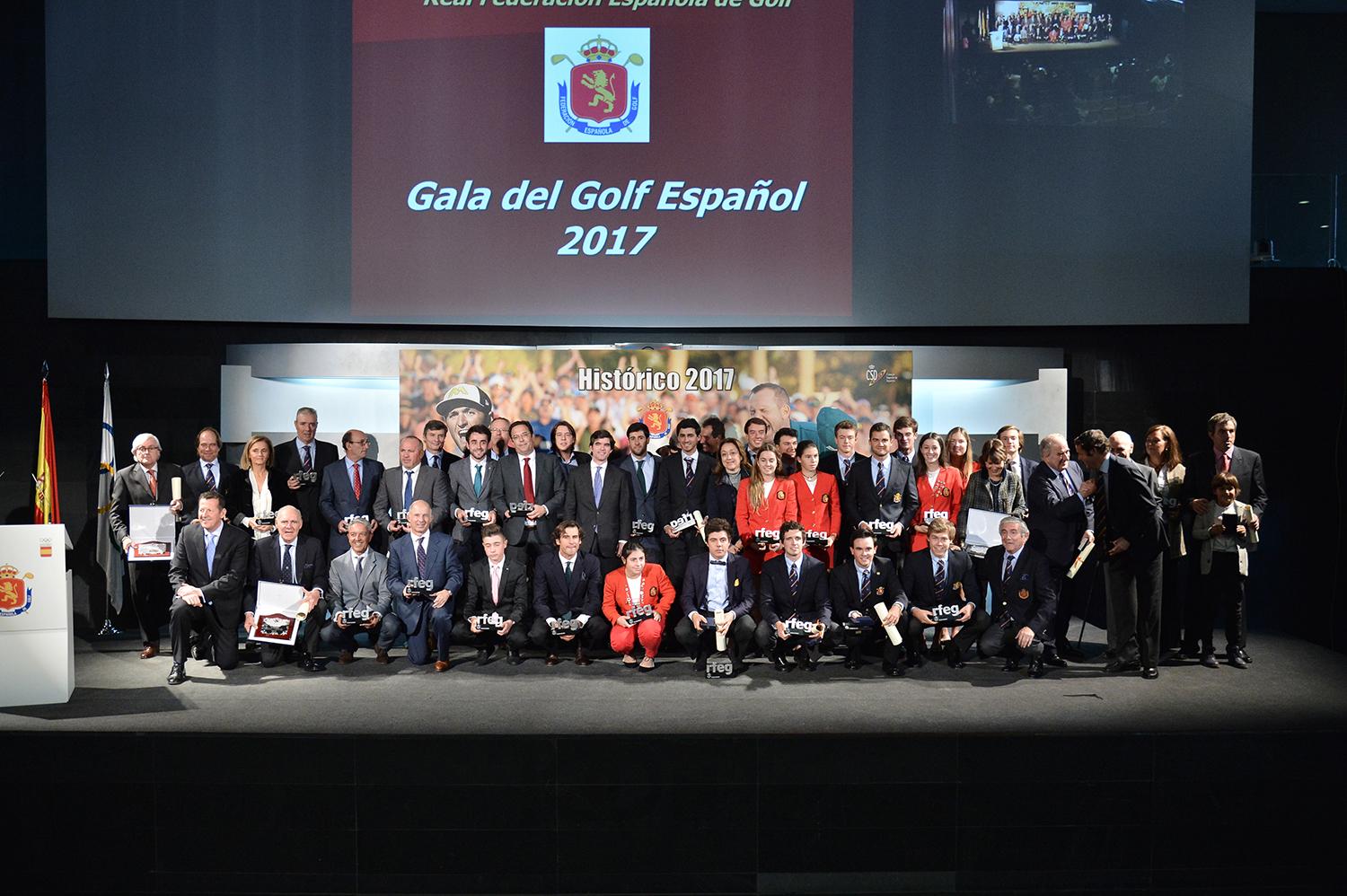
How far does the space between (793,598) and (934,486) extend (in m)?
1.35

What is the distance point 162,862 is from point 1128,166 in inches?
319

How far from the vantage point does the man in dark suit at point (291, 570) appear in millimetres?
6398

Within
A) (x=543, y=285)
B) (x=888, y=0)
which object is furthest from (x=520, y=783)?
(x=888, y=0)

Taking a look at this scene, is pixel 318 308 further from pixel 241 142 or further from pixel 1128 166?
pixel 1128 166

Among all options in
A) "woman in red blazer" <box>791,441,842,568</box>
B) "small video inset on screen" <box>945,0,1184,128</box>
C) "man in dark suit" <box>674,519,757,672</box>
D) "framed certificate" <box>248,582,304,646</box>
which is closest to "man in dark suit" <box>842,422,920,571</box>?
"woman in red blazer" <box>791,441,842,568</box>

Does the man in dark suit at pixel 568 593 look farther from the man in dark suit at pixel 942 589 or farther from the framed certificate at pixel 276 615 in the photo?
the man in dark suit at pixel 942 589

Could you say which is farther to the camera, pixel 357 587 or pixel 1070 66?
pixel 1070 66

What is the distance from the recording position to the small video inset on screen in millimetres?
7961

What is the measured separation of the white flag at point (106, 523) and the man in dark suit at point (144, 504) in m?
0.25

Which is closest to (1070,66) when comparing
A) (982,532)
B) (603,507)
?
(982,532)

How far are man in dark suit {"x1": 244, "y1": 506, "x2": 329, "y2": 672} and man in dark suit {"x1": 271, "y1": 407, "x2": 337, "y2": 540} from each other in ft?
1.93

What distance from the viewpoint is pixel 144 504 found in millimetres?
7059

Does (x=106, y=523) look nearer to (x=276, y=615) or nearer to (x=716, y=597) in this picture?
(x=276, y=615)

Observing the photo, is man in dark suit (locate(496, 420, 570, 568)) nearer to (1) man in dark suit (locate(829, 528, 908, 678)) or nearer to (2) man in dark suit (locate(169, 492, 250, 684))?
(2) man in dark suit (locate(169, 492, 250, 684))
